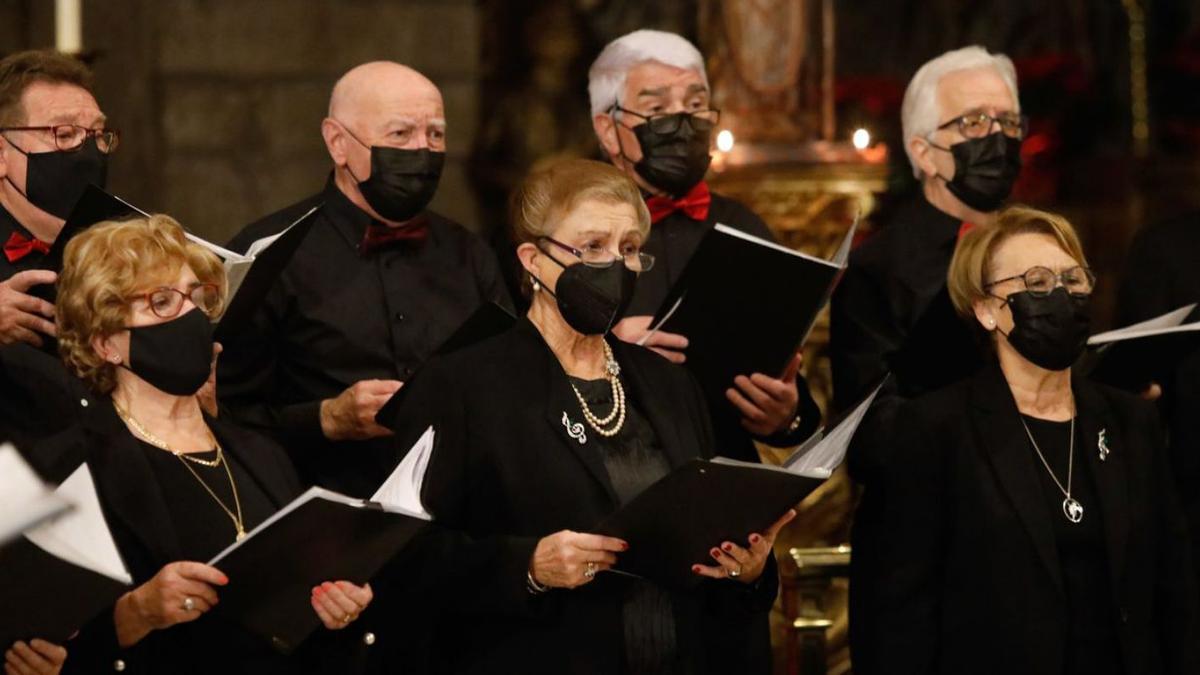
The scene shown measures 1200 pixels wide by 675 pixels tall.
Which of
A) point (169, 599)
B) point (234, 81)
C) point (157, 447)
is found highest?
point (234, 81)

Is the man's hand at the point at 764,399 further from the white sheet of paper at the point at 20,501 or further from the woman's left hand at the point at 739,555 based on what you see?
the white sheet of paper at the point at 20,501

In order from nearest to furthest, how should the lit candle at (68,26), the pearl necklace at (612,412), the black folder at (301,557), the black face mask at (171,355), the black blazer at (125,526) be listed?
the black folder at (301,557) < the black blazer at (125,526) < the black face mask at (171,355) < the pearl necklace at (612,412) < the lit candle at (68,26)

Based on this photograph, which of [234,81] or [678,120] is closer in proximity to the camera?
[678,120]

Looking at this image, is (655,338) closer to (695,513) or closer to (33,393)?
(695,513)

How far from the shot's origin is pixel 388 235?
5055mm

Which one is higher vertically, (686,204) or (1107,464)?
(686,204)

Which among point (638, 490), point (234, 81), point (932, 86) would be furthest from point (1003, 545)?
point (234, 81)

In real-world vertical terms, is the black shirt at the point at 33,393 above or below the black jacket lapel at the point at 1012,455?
above

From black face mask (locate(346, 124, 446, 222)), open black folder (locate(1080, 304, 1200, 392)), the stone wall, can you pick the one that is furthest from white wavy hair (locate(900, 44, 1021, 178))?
the stone wall

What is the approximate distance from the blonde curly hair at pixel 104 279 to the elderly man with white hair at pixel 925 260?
167 centimetres

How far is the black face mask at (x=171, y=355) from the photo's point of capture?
3965 millimetres

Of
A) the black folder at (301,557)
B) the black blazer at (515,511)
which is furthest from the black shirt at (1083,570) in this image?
the black folder at (301,557)

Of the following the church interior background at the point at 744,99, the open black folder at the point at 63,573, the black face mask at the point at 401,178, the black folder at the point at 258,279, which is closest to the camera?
the open black folder at the point at 63,573

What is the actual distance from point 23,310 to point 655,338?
1345 mm
